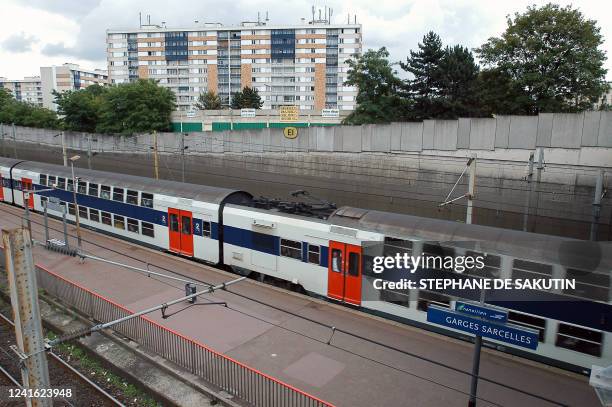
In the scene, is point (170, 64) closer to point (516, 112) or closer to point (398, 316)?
point (516, 112)

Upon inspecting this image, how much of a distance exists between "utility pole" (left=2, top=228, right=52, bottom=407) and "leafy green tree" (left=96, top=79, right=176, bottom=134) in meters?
36.9

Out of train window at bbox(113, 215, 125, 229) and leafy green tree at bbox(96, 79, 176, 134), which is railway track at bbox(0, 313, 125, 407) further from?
leafy green tree at bbox(96, 79, 176, 134)

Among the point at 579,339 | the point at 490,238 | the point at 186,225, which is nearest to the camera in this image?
the point at 579,339

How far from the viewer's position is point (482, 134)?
23.4 meters

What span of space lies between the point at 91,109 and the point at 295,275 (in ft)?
138

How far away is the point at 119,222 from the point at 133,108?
2249 centimetres

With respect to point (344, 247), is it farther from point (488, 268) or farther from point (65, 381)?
point (65, 381)

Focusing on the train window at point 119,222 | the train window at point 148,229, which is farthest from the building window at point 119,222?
the train window at point 148,229

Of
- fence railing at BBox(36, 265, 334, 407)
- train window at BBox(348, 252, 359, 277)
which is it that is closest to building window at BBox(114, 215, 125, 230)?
fence railing at BBox(36, 265, 334, 407)

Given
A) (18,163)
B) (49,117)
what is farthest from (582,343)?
(49,117)

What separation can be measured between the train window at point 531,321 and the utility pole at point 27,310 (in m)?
10.7

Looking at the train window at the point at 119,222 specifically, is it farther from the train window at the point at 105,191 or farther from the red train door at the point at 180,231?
the red train door at the point at 180,231

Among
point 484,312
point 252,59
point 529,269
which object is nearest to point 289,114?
point 529,269

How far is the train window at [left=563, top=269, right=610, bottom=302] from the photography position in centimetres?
1021
